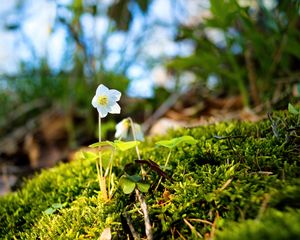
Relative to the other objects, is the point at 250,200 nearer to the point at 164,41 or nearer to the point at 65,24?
the point at 65,24

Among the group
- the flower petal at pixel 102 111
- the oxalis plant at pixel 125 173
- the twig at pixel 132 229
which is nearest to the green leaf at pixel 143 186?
the oxalis plant at pixel 125 173

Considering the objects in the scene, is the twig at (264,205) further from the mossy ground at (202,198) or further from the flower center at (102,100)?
the flower center at (102,100)

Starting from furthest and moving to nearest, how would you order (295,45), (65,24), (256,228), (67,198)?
1. (65,24)
2. (295,45)
3. (67,198)
4. (256,228)

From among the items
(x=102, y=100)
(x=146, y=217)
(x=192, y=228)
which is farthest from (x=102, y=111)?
(x=192, y=228)

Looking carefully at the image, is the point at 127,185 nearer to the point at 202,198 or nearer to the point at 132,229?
the point at 132,229

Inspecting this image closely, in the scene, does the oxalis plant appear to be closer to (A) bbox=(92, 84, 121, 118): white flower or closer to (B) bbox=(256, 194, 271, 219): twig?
(A) bbox=(92, 84, 121, 118): white flower

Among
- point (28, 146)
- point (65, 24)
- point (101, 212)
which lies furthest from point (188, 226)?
point (28, 146)

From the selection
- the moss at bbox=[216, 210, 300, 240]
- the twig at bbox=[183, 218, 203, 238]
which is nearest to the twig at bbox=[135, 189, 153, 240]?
the twig at bbox=[183, 218, 203, 238]
